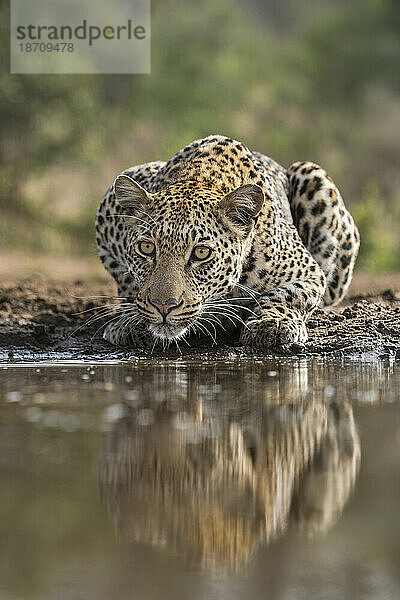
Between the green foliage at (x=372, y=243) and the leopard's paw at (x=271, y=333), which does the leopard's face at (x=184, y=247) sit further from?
the green foliage at (x=372, y=243)

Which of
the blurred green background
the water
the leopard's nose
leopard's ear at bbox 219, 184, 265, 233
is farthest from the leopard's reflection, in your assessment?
the blurred green background

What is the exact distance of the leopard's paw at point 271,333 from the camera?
6113mm

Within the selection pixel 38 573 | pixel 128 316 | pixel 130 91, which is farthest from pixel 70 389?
pixel 130 91

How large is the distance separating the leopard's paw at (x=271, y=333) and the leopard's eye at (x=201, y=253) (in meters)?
0.58

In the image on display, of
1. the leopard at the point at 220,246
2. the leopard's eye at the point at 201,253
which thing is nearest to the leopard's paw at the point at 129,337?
the leopard at the point at 220,246

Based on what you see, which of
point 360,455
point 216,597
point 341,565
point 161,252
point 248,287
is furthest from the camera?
point 248,287

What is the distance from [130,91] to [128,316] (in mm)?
20905

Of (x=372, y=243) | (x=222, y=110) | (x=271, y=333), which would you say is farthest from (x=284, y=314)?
(x=222, y=110)

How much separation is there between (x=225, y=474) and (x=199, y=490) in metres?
0.20

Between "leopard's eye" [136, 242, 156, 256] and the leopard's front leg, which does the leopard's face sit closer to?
"leopard's eye" [136, 242, 156, 256]

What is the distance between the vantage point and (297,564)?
2.17 m

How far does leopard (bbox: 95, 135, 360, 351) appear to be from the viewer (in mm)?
5871

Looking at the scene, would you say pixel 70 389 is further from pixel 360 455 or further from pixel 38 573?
pixel 38 573

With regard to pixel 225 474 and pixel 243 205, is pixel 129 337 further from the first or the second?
pixel 225 474
